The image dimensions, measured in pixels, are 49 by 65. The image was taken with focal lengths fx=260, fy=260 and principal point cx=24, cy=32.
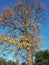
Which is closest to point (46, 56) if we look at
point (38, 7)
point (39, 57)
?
point (39, 57)

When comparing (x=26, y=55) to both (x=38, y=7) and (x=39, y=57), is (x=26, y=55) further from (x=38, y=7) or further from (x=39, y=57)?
Answer: (x=39, y=57)

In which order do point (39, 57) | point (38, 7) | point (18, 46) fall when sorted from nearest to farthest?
1. point (18, 46)
2. point (38, 7)
3. point (39, 57)

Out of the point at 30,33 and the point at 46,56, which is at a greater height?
the point at 46,56

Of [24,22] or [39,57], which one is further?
[39,57]

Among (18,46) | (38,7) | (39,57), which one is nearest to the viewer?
(18,46)

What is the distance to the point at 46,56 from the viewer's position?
2058 inches

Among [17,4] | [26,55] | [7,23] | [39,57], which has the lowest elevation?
[26,55]

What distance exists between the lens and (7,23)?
27438 millimetres

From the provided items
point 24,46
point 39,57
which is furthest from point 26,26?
point 39,57

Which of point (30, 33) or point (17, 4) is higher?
point (17, 4)

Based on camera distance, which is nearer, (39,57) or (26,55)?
(26,55)

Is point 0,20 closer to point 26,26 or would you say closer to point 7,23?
point 7,23

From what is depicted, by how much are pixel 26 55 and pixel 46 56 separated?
26196 millimetres

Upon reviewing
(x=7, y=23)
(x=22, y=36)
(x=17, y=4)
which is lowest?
(x=22, y=36)
